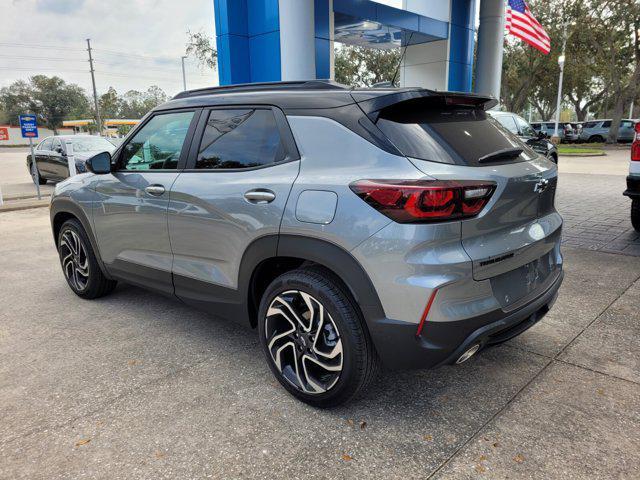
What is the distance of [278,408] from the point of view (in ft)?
8.89

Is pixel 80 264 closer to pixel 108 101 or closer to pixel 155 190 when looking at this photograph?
pixel 155 190

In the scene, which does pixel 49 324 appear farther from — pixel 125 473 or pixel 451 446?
pixel 451 446

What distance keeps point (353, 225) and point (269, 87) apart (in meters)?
1.26

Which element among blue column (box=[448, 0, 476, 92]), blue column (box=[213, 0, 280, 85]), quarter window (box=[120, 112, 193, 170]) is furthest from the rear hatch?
blue column (box=[448, 0, 476, 92])

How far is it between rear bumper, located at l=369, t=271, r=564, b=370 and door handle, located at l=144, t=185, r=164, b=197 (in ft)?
6.04

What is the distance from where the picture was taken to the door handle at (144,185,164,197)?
336 cm

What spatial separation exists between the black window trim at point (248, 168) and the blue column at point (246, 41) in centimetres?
694

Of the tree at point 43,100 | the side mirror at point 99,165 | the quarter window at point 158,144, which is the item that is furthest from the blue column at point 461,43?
the tree at point 43,100

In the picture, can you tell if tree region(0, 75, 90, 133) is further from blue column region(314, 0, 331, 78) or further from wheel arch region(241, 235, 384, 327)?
wheel arch region(241, 235, 384, 327)

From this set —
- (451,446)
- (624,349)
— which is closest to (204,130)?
(451,446)

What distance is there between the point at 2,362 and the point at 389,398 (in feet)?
8.60

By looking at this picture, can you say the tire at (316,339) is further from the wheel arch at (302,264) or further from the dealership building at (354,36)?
the dealership building at (354,36)

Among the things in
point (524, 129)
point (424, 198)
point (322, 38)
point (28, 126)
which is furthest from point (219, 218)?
point (524, 129)

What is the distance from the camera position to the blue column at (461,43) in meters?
15.1
